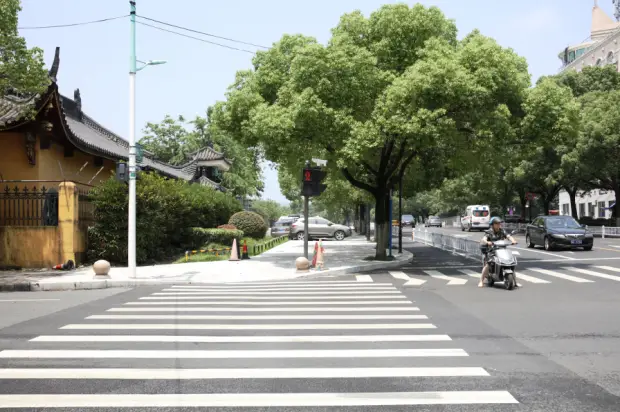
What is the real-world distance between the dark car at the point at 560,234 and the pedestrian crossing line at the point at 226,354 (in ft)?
69.1

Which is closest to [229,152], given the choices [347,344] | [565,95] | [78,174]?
[78,174]

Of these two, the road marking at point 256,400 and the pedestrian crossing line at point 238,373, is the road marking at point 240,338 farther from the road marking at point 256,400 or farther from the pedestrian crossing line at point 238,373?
the road marking at point 256,400

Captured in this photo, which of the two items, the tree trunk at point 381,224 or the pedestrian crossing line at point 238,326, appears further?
the tree trunk at point 381,224

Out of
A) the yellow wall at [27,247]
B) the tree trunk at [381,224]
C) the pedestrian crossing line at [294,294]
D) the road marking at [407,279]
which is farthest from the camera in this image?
the tree trunk at [381,224]

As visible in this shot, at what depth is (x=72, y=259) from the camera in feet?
59.9

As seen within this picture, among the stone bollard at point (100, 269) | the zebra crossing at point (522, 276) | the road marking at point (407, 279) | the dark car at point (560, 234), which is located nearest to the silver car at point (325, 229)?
the dark car at point (560, 234)

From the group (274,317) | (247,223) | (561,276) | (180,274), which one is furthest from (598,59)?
(274,317)

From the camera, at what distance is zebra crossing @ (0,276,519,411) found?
4.85m

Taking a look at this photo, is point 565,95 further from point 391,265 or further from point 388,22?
point 391,265

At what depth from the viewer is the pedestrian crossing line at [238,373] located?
5535 millimetres

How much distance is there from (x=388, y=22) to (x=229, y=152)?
116ft

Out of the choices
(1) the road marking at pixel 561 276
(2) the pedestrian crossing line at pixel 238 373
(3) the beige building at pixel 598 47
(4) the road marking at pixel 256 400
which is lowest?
(1) the road marking at pixel 561 276

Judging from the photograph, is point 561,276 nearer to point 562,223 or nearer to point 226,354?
point 226,354

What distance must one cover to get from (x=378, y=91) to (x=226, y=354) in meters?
14.3
